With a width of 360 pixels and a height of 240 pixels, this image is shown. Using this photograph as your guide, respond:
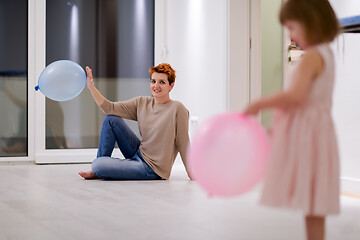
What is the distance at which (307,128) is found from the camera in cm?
119

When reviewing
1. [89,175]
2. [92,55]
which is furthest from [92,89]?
[92,55]

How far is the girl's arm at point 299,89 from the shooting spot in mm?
1123

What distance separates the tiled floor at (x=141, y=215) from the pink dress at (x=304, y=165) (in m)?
0.50

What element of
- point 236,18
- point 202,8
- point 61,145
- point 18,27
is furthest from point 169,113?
point 18,27

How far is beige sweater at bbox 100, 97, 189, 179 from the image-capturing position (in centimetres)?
306

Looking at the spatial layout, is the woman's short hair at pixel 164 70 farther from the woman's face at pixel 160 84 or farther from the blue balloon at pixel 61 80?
the blue balloon at pixel 61 80

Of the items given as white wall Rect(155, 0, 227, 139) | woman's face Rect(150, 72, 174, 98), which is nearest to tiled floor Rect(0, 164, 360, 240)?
woman's face Rect(150, 72, 174, 98)

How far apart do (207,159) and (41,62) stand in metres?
3.36

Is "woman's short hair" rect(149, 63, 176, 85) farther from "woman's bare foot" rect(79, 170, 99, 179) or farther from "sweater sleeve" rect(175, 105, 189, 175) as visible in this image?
"woman's bare foot" rect(79, 170, 99, 179)

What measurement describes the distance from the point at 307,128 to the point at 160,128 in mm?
1931

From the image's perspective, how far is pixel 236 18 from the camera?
356 centimetres

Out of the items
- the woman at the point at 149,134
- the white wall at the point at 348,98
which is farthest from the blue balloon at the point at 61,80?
the white wall at the point at 348,98

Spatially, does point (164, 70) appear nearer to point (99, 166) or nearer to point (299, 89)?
point (99, 166)

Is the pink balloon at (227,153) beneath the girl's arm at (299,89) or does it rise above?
beneath
